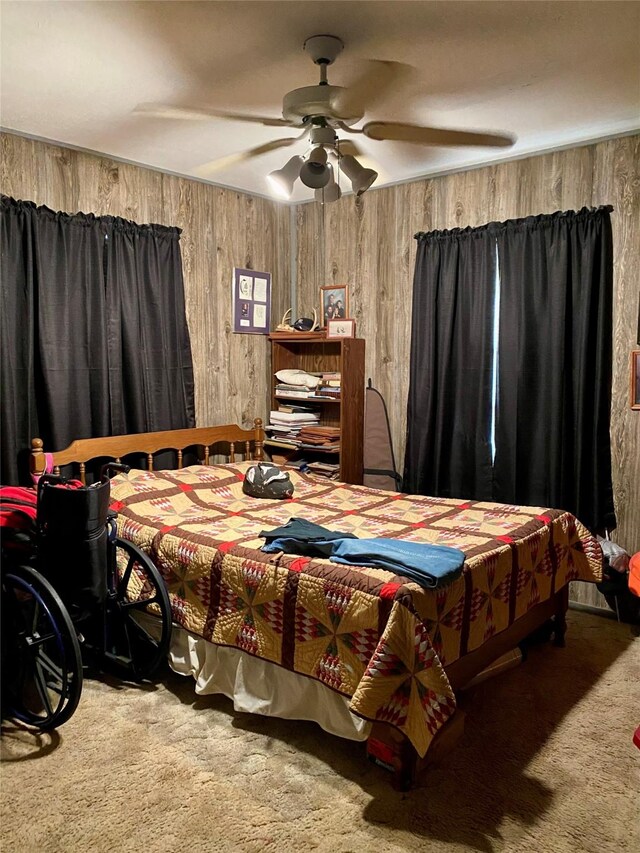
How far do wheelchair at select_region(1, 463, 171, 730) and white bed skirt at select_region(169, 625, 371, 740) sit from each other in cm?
13

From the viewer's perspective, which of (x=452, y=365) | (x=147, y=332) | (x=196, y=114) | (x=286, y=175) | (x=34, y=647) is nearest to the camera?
(x=34, y=647)

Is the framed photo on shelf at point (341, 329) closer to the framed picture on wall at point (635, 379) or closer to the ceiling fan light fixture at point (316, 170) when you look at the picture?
the ceiling fan light fixture at point (316, 170)

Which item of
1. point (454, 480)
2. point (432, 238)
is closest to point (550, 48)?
point (432, 238)

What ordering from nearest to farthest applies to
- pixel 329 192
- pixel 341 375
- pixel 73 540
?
pixel 73 540, pixel 329 192, pixel 341 375

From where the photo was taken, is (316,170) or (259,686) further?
(316,170)

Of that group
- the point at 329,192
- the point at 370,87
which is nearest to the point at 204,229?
the point at 329,192

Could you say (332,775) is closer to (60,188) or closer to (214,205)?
(60,188)

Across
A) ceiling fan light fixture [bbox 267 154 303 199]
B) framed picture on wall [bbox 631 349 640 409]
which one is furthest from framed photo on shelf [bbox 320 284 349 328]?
framed picture on wall [bbox 631 349 640 409]

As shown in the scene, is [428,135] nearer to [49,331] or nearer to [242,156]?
[242,156]

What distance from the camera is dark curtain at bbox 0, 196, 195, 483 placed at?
11.3 ft

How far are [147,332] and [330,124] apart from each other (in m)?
1.83

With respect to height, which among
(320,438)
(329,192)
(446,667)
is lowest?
(446,667)

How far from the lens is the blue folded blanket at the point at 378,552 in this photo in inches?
87.6

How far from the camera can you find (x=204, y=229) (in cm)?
445
